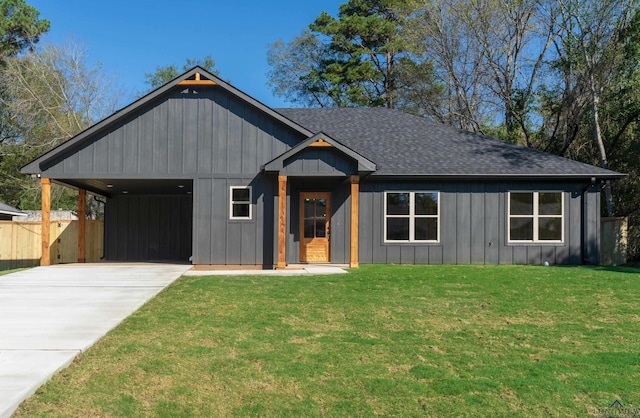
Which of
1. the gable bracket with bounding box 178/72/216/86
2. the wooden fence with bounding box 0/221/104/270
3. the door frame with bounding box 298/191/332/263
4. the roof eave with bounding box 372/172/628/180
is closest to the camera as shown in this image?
the gable bracket with bounding box 178/72/216/86

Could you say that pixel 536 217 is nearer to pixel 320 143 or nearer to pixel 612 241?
pixel 612 241

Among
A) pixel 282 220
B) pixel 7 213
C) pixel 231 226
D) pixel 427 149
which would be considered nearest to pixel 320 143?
pixel 282 220

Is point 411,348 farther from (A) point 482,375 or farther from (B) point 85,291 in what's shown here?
(B) point 85,291

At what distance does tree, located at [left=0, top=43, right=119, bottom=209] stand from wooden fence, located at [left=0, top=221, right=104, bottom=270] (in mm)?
13195

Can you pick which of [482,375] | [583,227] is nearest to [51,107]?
[583,227]

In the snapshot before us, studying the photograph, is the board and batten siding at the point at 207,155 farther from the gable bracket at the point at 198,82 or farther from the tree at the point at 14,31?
the tree at the point at 14,31

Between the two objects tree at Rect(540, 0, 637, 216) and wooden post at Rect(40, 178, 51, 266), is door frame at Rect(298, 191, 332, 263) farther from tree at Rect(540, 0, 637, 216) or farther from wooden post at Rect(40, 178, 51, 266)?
tree at Rect(540, 0, 637, 216)

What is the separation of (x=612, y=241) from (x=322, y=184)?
32.3 ft

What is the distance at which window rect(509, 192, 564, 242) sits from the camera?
13.9 meters

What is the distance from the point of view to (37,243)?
55.0 feet

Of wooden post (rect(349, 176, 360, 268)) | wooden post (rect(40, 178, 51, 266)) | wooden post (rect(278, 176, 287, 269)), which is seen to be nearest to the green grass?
wooden post (rect(278, 176, 287, 269))

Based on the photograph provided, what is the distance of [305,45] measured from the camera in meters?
33.4

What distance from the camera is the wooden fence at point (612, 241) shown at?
15144 mm

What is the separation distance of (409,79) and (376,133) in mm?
14346
